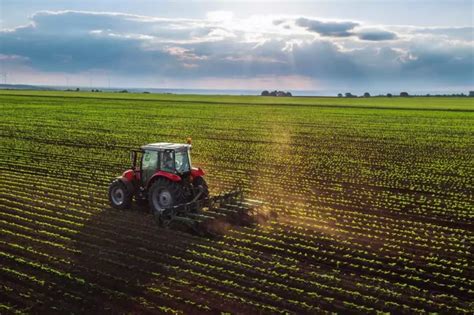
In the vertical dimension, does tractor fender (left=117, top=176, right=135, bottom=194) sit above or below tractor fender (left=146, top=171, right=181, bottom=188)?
below

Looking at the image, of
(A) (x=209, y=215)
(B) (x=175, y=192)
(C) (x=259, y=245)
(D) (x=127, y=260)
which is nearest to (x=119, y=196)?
(B) (x=175, y=192)

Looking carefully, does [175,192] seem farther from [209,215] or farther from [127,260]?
[127,260]

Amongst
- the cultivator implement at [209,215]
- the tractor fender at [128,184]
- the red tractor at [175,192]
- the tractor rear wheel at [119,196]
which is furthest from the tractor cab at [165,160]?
the cultivator implement at [209,215]

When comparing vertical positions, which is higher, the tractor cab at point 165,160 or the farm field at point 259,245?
the tractor cab at point 165,160

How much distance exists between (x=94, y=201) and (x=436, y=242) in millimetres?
10232

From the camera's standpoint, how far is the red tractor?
13.2 meters

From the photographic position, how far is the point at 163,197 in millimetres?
13680

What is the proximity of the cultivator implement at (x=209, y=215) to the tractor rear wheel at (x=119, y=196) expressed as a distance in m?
1.47

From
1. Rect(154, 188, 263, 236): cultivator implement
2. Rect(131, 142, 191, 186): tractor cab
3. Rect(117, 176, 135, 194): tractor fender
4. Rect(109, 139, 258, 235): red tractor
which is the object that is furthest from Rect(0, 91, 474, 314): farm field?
Rect(131, 142, 191, 186): tractor cab

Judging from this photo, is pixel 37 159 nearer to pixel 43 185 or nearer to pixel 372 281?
pixel 43 185

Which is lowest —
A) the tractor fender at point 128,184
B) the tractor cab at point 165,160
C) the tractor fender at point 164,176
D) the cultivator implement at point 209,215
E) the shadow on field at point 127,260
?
the shadow on field at point 127,260

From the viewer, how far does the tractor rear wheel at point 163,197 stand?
13227mm

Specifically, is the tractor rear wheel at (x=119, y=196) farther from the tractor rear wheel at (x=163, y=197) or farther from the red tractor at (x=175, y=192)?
the tractor rear wheel at (x=163, y=197)

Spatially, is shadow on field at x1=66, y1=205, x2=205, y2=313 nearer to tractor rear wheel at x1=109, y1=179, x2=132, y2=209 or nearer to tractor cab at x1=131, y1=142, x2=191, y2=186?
tractor rear wheel at x1=109, y1=179, x2=132, y2=209
